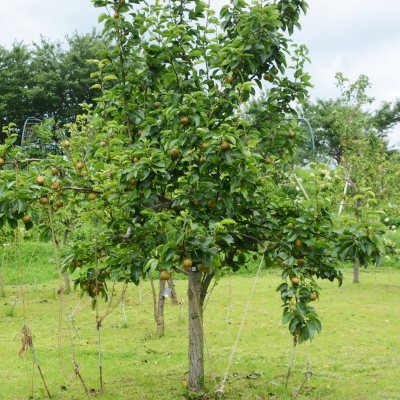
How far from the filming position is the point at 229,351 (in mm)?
5656

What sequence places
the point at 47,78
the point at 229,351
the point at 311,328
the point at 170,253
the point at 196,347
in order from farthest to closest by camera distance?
the point at 47,78, the point at 229,351, the point at 196,347, the point at 311,328, the point at 170,253

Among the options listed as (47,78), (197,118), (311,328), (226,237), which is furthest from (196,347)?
(47,78)

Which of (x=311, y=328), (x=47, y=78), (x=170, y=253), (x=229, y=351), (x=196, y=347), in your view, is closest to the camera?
(x=170, y=253)

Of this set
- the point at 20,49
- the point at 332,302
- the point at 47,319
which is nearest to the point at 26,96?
the point at 20,49

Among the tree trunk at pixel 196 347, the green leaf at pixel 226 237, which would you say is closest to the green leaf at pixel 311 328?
the green leaf at pixel 226 237

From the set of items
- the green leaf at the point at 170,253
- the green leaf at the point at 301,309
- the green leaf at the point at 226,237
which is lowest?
the green leaf at the point at 301,309

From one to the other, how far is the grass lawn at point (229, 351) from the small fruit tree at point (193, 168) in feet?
3.12

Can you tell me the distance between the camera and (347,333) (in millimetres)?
6520

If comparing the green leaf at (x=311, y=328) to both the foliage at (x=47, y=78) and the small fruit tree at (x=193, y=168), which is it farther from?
the foliage at (x=47, y=78)

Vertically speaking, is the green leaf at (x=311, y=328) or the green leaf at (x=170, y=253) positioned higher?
the green leaf at (x=170, y=253)

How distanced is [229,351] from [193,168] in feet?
11.3

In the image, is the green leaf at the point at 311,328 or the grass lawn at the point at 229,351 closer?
the green leaf at the point at 311,328

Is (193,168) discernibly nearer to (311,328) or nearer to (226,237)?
(226,237)

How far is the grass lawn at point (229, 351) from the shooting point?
14.0ft
